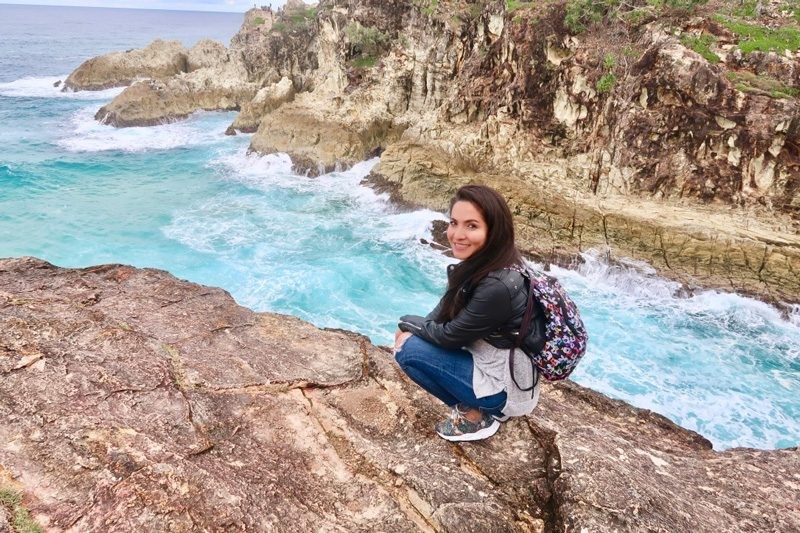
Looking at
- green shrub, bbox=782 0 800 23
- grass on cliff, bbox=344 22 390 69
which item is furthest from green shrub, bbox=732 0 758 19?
grass on cliff, bbox=344 22 390 69

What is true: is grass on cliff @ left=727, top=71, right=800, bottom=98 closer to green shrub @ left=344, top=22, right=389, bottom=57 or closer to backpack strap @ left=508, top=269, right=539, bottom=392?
backpack strap @ left=508, top=269, right=539, bottom=392

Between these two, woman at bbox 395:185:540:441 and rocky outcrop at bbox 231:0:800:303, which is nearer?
woman at bbox 395:185:540:441

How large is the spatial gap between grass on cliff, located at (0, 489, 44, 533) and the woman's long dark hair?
2.89 meters

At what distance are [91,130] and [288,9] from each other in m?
18.0

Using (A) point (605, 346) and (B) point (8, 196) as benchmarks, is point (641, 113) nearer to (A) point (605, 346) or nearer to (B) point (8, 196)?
(A) point (605, 346)

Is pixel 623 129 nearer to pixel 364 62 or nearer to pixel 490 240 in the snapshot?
pixel 490 240

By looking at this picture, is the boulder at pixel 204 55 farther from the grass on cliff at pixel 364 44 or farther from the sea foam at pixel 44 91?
the grass on cliff at pixel 364 44

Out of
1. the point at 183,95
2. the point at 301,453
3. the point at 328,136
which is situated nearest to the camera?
the point at 301,453

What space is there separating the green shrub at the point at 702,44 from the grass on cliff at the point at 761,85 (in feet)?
2.14

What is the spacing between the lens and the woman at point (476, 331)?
309 cm

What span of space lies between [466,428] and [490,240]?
1.68 metres

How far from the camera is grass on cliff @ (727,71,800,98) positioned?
1209 centimetres

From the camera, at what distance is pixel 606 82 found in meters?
14.2

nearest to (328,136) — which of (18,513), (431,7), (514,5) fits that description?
(431,7)
